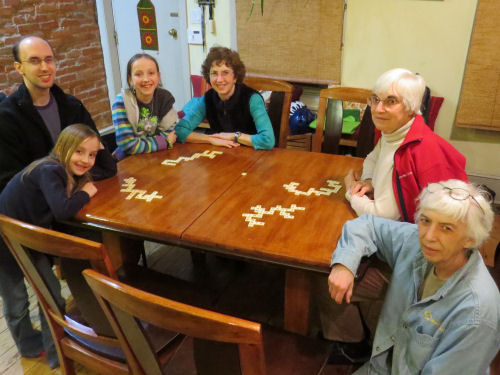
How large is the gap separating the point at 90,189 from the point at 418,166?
54.3 inches

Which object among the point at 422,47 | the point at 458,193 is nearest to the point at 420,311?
the point at 458,193

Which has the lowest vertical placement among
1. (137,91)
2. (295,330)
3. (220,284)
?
(220,284)

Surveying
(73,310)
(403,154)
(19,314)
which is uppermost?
(403,154)

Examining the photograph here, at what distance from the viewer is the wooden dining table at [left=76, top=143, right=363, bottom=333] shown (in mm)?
1589

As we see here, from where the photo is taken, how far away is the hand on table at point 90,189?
1.93 m

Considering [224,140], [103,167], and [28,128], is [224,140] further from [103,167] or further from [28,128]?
[28,128]

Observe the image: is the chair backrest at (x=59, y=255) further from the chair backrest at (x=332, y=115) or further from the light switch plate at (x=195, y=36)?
the light switch plate at (x=195, y=36)

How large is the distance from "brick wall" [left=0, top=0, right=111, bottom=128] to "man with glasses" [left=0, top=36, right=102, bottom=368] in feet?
8.15

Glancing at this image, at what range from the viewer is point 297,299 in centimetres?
168

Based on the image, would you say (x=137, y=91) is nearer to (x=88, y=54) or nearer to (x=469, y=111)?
(x=469, y=111)

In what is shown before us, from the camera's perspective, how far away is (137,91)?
7.93 feet

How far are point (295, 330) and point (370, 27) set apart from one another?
9.34ft

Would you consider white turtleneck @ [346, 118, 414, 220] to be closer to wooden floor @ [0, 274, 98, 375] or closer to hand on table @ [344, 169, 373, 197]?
hand on table @ [344, 169, 373, 197]

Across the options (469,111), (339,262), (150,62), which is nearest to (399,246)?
(339,262)
